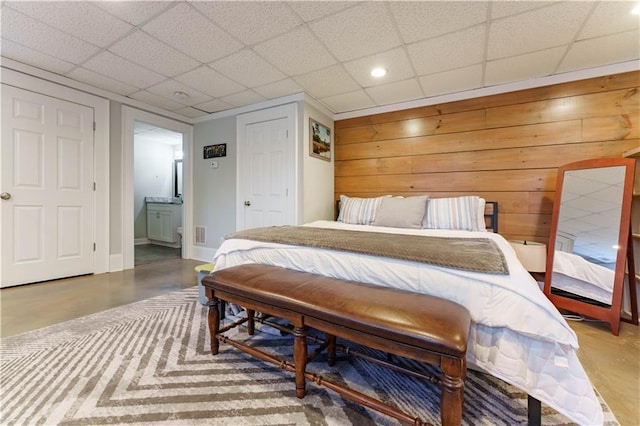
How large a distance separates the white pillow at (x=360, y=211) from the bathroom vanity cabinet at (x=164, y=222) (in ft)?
12.7

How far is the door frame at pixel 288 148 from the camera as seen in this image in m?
3.38

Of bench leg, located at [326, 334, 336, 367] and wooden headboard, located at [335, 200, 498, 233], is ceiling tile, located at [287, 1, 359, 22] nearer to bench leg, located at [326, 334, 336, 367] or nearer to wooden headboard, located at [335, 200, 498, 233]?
bench leg, located at [326, 334, 336, 367]

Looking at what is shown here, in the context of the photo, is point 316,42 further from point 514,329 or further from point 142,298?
point 142,298

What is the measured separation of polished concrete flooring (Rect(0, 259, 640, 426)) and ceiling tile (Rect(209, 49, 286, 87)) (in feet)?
7.74

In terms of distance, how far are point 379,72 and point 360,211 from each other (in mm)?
1493

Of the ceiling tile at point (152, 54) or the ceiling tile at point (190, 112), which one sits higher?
the ceiling tile at point (190, 112)

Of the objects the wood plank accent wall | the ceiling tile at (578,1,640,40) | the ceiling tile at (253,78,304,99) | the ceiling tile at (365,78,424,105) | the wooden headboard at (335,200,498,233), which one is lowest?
the wooden headboard at (335,200,498,233)

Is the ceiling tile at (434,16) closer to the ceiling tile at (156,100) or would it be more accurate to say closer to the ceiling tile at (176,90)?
the ceiling tile at (176,90)

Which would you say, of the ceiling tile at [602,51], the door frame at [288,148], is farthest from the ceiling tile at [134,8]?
the ceiling tile at [602,51]

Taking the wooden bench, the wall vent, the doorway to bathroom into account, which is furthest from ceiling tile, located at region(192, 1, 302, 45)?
the doorway to bathroom

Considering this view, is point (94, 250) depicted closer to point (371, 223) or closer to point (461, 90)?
point (371, 223)

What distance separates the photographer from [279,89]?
3.20 metres

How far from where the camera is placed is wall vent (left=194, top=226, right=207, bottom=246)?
435cm

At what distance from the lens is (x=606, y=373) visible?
152 centimetres
